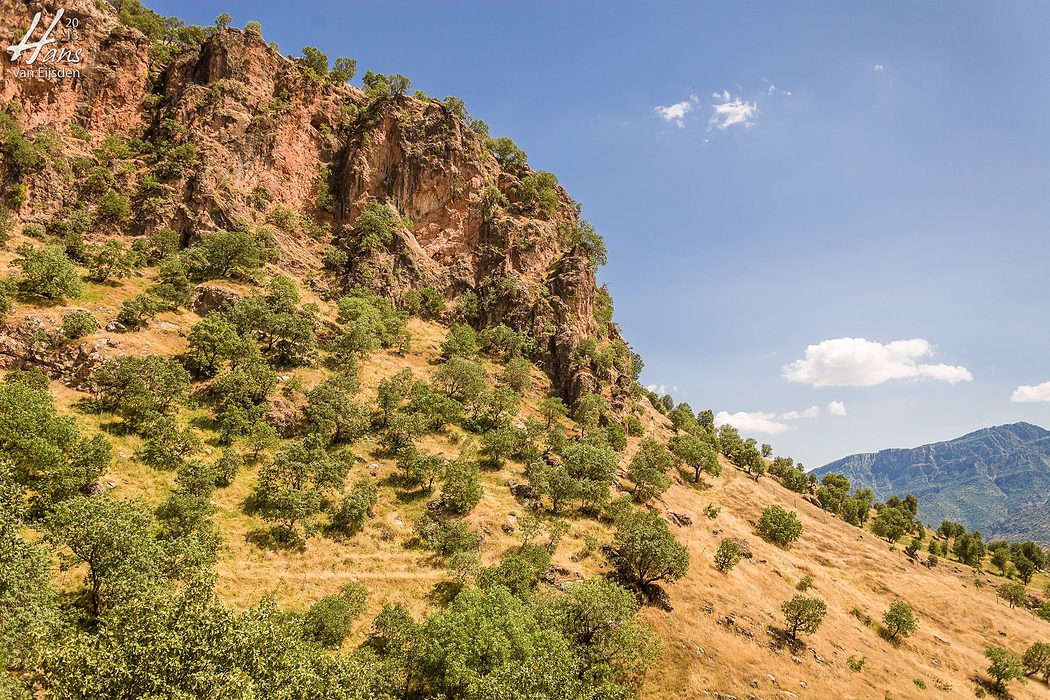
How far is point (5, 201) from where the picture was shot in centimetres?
6556

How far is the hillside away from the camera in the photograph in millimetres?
26328

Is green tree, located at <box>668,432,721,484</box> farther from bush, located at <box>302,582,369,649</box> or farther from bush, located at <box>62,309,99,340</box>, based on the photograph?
bush, located at <box>62,309,99,340</box>

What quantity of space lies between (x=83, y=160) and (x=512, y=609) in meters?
98.2

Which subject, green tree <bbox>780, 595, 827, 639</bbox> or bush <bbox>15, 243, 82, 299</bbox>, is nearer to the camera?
green tree <bbox>780, 595, 827, 639</bbox>

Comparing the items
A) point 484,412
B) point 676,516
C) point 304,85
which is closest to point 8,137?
point 304,85

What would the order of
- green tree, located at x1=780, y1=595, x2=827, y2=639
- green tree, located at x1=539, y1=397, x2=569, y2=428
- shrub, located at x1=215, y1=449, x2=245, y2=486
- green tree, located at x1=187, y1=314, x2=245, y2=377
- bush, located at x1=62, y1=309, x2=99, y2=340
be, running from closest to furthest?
1. shrub, located at x1=215, y1=449, x2=245, y2=486
2. green tree, located at x1=780, y1=595, x2=827, y2=639
3. bush, located at x1=62, y1=309, x2=99, y2=340
4. green tree, located at x1=187, y1=314, x2=245, y2=377
5. green tree, located at x1=539, y1=397, x2=569, y2=428

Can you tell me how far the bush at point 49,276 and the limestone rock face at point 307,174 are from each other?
1402cm

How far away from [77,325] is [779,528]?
3729 inches

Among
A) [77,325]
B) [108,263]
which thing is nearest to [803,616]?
[77,325]

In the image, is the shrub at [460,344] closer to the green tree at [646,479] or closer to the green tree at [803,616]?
the green tree at [646,479]

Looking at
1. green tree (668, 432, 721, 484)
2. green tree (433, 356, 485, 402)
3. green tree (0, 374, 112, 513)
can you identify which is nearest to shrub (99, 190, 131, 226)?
green tree (0, 374, 112, 513)

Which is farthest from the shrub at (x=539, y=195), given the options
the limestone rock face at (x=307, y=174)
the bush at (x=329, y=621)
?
the bush at (x=329, y=621)

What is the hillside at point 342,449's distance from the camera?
2633 cm
